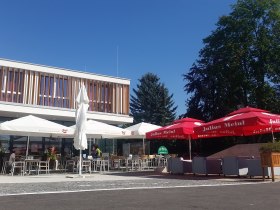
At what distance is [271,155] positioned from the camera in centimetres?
1199

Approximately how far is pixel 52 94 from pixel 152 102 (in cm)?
2962

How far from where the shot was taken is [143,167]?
20781mm

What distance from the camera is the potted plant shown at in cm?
1201

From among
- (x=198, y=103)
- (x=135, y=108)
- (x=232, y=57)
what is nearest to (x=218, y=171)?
(x=232, y=57)

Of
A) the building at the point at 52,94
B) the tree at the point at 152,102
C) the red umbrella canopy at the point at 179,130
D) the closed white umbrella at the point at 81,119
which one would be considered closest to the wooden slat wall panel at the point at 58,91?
the building at the point at 52,94

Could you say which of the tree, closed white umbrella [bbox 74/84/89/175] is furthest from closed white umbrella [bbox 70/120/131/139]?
the tree

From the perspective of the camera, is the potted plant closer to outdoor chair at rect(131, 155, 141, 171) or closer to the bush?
the bush

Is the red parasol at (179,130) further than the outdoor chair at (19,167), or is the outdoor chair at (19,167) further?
the outdoor chair at (19,167)

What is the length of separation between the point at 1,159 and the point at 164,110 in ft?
126

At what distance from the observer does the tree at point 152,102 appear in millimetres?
54906

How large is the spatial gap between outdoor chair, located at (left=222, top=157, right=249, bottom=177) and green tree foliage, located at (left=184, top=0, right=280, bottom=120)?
57.0ft

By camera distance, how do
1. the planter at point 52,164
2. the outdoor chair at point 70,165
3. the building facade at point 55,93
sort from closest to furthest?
the outdoor chair at point 70,165, the planter at point 52,164, the building facade at point 55,93

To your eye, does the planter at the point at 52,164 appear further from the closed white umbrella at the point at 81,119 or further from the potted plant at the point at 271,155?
the potted plant at the point at 271,155

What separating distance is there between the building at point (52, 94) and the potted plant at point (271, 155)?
16885mm
